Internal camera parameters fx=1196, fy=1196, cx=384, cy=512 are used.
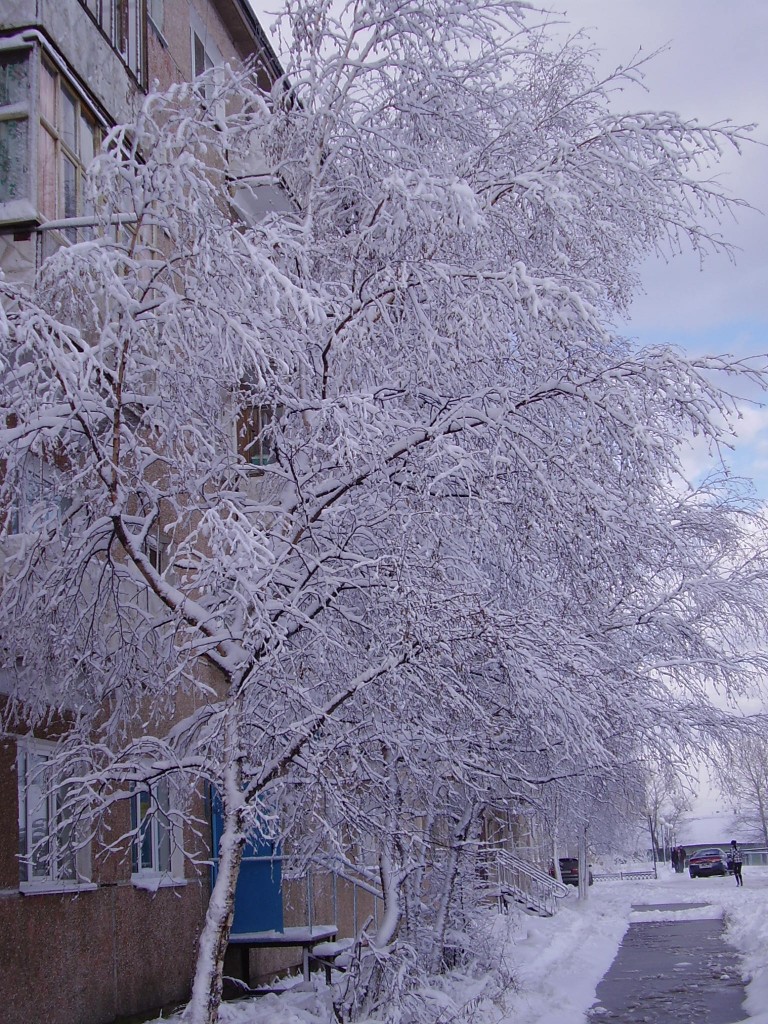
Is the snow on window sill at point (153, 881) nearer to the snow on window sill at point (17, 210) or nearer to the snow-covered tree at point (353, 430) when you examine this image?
the snow-covered tree at point (353, 430)

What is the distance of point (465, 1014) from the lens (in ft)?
31.9

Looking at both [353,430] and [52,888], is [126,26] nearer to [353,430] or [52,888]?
[353,430]

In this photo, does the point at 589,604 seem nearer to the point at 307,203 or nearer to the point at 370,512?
the point at 370,512

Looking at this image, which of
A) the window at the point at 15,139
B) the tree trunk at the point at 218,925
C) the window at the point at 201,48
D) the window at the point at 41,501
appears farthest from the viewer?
the window at the point at 201,48

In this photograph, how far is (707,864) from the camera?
169 ft

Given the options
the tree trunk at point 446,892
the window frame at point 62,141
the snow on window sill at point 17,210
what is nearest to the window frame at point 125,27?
the window frame at point 62,141

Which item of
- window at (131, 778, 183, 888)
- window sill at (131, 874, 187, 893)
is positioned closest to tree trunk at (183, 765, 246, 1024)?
window sill at (131, 874, 187, 893)

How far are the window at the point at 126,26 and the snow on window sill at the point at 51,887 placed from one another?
7496 millimetres

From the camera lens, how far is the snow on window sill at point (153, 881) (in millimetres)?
11273

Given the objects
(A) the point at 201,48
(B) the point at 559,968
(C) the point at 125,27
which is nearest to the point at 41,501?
(C) the point at 125,27

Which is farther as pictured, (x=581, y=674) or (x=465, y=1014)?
(x=465, y=1014)

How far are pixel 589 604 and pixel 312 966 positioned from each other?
8874mm

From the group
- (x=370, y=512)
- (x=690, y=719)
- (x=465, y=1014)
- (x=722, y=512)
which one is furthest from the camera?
(x=722, y=512)

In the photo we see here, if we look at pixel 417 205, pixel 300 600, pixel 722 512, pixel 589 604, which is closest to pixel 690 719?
pixel 722 512
